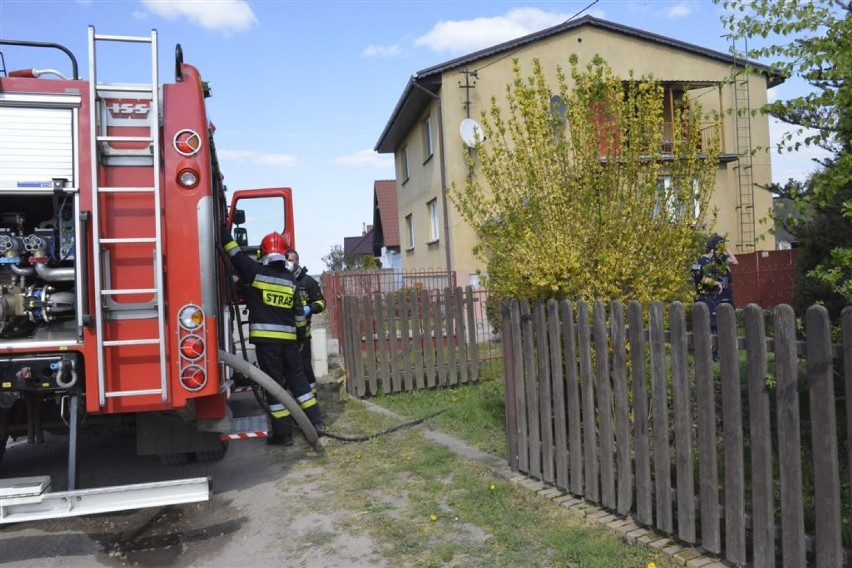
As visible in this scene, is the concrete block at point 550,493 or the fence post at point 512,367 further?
the fence post at point 512,367

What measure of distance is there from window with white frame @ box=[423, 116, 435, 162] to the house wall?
270 mm

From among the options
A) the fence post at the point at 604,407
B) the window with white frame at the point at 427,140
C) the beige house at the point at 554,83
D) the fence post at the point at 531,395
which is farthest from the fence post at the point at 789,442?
the window with white frame at the point at 427,140

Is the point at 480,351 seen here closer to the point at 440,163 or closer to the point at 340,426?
the point at 340,426

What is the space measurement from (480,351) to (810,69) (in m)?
6.52

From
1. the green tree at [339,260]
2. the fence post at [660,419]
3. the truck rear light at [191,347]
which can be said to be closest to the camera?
the fence post at [660,419]

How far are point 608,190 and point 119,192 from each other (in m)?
3.20

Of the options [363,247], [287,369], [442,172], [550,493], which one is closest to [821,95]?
[550,493]

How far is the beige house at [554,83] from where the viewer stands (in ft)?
58.4

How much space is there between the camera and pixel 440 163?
18.4 metres

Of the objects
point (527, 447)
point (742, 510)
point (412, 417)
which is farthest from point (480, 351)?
point (742, 510)

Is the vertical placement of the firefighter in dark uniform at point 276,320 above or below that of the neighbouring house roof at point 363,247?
below

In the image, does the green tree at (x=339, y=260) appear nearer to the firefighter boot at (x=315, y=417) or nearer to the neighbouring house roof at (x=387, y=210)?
the neighbouring house roof at (x=387, y=210)

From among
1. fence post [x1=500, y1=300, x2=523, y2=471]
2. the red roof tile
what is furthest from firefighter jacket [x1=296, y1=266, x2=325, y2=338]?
the red roof tile

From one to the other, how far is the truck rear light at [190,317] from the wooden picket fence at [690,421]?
228 centimetres
